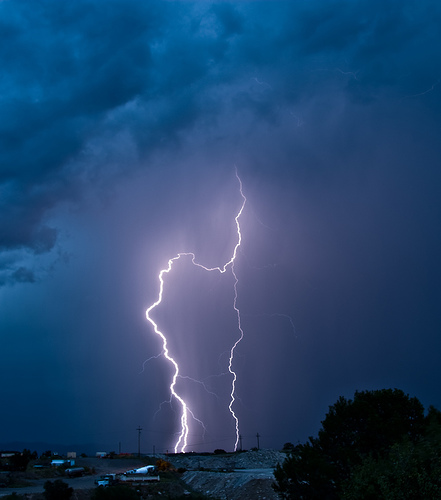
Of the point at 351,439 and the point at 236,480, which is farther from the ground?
the point at 351,439

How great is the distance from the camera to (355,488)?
11570 mm

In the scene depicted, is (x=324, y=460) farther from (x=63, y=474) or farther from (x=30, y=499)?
(x=63, y=474)

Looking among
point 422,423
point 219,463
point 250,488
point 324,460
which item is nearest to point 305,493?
point 324,460

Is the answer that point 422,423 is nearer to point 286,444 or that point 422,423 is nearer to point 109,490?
point 109,490

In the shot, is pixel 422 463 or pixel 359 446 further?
pixel 359 446

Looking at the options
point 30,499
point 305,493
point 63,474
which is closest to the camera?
point 305,493

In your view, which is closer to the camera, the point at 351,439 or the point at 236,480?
the point at 351,439

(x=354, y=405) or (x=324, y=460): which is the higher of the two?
(x=354, y=405)

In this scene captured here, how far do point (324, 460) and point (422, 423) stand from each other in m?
3.53

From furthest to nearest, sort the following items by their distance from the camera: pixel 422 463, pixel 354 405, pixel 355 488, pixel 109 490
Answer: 1. pixel 109 490
2. pixel 354 405
3. pixel 355 488
4. pixel 422 463

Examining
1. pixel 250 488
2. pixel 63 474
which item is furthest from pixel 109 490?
pixel 63 474

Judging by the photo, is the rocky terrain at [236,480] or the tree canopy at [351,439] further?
the rocky terrain at [236,480]

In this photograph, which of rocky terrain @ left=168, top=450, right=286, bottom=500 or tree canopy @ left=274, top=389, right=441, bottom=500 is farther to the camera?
rocky terrain @ left=168, top=450, right=286, bottom=500

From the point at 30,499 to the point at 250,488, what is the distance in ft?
44.3
